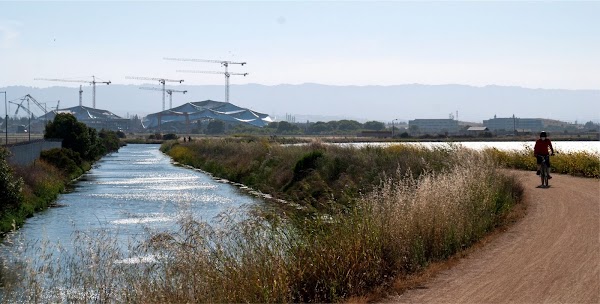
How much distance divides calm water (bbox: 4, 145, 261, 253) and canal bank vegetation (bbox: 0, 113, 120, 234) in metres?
0.63

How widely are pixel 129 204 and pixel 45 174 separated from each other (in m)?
9.54

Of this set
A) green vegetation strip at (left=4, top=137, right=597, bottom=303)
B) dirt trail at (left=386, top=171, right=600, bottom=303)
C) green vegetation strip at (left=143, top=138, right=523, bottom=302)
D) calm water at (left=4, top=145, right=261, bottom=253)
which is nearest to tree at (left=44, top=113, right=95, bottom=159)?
calm water at (left=4, top=145, right=261, bottom=253)

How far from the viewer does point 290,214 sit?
1571 centimetres

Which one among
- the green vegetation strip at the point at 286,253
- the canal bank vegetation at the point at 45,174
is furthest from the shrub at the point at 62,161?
the green vegetation strip at the point at 286,253

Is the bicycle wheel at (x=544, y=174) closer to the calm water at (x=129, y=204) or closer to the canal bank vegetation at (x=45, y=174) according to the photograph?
the calm water at (x=129, y=204)

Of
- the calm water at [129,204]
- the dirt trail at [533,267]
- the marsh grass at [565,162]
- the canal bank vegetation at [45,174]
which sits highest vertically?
the marsh grass at [565,162]

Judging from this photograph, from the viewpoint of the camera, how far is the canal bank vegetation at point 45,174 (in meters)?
28.9

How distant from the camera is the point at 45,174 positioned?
148 ft

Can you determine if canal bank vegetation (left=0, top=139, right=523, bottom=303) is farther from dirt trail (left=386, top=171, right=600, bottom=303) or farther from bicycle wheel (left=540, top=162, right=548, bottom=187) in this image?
bicycle wheel (left=540, top=162, right=548, bottom=187)

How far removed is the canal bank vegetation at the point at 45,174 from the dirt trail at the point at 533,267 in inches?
265

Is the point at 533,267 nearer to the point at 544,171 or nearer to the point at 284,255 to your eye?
the point at 284,255

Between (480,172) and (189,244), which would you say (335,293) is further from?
(480,172)

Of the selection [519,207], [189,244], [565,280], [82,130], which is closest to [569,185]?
[519,207]

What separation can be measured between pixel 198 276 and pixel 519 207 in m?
11.7
